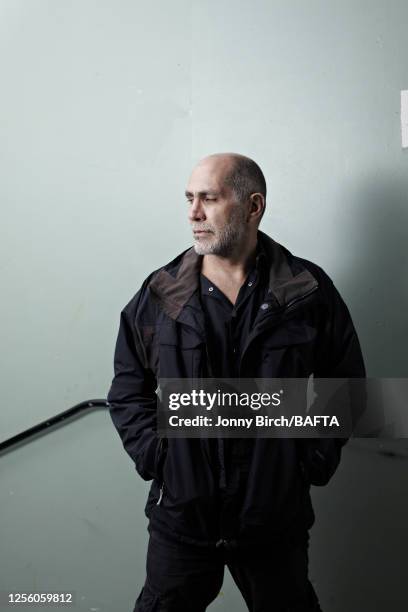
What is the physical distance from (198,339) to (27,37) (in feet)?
4.35

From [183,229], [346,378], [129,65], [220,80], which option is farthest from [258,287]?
[129,65]

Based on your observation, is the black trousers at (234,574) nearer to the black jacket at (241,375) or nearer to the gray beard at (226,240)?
the black jacket at (241,375)

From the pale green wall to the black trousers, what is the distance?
1.53 ft

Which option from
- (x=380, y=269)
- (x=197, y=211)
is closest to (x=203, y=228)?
(x=197, y=211)

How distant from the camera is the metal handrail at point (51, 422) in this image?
207 centimetres

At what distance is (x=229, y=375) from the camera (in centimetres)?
154

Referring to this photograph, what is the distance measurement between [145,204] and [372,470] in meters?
1.17

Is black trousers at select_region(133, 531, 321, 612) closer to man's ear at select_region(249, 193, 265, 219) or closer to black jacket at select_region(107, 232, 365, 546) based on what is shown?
black jacket at select_region(107, 232, 365, 546)

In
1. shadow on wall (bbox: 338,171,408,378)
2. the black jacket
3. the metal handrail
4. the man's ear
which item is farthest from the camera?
the metal handrail

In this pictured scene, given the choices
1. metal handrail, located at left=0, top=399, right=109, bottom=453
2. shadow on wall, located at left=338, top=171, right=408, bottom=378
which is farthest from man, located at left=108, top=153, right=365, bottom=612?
metal handrail, located at left=0, top=399, right=109, bottom=453

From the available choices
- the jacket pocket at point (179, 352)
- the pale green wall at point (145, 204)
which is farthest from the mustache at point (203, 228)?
the pale green wall at point (145, 204)

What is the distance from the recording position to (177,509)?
1467 mm

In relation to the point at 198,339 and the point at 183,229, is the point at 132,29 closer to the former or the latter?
the point at 183,229

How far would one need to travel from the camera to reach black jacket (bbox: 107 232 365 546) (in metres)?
1.46
